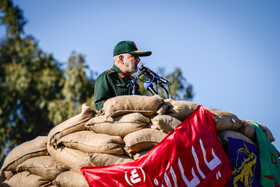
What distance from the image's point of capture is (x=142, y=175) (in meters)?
2.36

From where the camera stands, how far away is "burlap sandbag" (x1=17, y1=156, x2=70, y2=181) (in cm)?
283

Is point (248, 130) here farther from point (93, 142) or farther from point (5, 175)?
point (5, 175)

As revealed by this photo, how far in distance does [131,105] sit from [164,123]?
0.35 meters

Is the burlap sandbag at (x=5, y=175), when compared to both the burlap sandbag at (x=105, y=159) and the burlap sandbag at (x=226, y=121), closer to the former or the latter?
the burlap sandbag at (x=105, y=159)

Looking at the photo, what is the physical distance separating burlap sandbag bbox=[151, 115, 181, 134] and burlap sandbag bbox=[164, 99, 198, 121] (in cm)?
17

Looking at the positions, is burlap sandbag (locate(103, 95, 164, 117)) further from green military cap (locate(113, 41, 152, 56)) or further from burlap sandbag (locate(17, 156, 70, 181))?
green military cap (locate(113, 41, 152, 56))

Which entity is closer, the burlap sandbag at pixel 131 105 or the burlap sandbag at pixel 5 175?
the burlap sandbag at pixel 131 105

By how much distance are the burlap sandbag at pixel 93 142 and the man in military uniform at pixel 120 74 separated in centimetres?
57

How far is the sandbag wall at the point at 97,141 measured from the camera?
264cm

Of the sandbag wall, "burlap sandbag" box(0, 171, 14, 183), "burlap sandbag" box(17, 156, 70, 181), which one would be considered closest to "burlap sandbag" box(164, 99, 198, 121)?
the sandbag wall

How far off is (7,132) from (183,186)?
44.0 ft

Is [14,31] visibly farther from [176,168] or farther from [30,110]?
[176,168]

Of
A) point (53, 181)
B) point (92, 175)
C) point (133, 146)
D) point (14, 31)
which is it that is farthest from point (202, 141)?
point (14, 31)

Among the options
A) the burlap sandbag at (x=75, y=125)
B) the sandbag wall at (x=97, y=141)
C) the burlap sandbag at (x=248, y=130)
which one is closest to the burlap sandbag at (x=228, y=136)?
the sandbag wall at (x=97, y=141)
